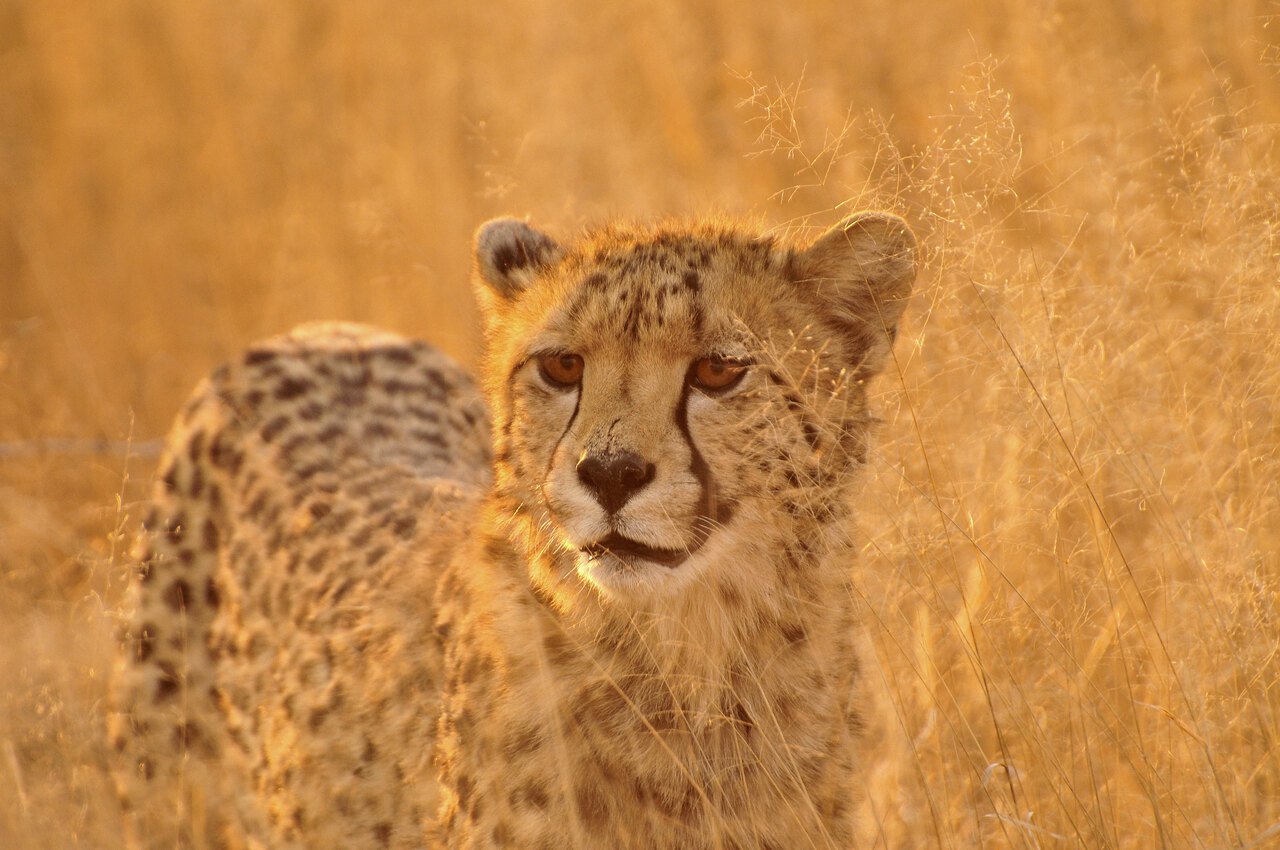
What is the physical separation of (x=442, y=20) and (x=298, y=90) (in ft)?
2.44

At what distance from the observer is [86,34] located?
7.59 meters

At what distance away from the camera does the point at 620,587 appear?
2240mm

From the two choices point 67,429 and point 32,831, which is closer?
point 32,831

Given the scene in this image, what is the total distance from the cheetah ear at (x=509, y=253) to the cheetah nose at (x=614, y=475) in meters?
0.69

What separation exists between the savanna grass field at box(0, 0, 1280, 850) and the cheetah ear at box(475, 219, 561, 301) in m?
0.20

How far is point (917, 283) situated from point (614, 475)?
39.5 inches

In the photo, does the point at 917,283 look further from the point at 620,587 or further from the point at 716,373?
the point at 620,587

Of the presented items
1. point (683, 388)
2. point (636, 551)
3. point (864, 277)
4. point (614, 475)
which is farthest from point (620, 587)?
point (864, 277)

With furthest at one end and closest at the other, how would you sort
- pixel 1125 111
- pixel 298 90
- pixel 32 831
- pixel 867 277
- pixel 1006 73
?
pixel 298 90 → pixel 1006 73 → pixel 1125 111 → pixel 32 831 → pixel 867 277

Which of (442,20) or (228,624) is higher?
(442,20)

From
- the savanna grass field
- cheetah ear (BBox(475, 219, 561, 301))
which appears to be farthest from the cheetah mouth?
cheetah ear (BBox(475, 219, 561, 301))

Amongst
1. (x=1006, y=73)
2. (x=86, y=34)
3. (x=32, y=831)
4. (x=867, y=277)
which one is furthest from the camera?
(x=86, y=34)

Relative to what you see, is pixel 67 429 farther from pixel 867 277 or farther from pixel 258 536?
pixel 867 277

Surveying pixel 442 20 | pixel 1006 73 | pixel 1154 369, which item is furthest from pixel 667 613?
pixel 442 20
